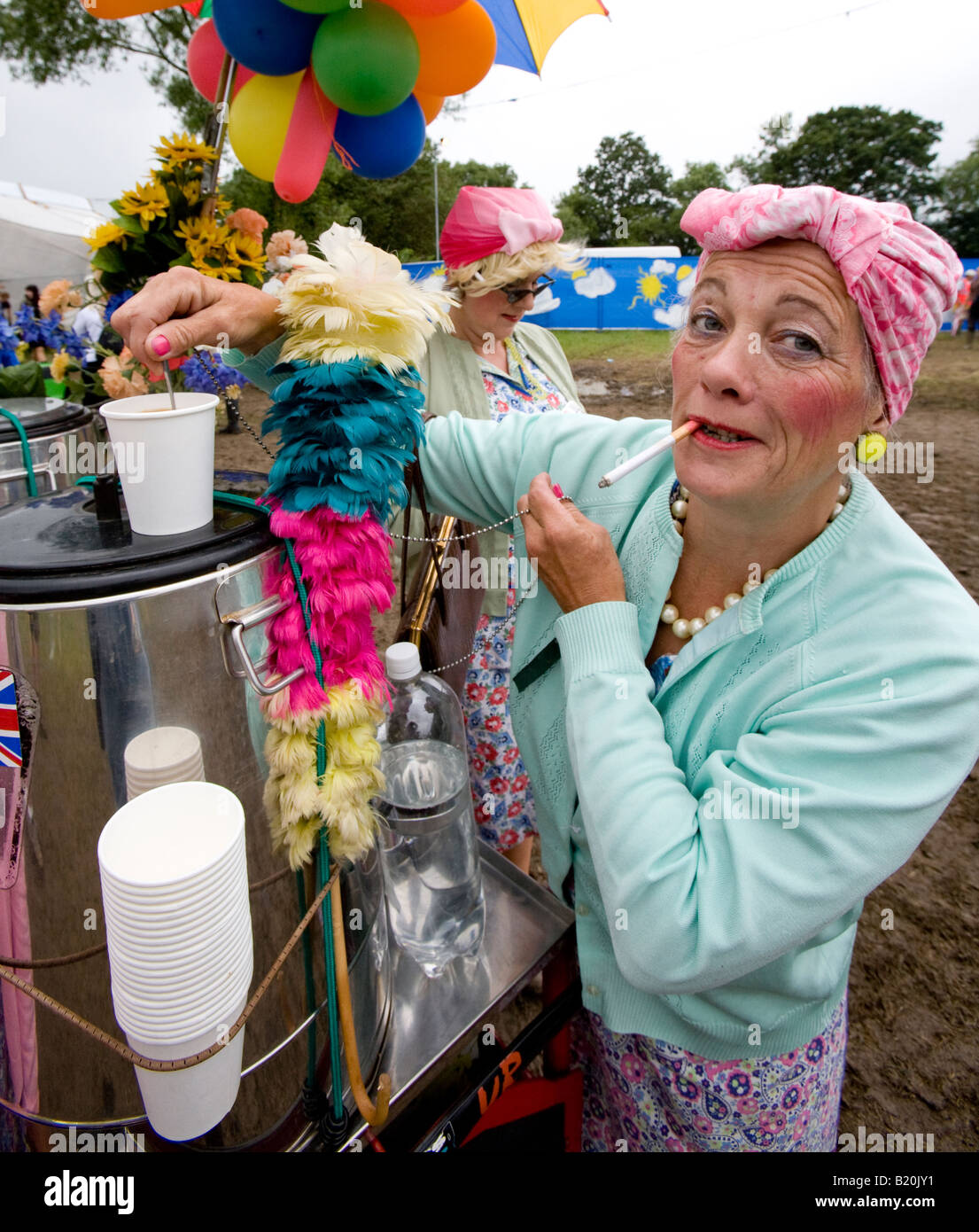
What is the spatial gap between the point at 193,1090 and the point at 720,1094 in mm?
819

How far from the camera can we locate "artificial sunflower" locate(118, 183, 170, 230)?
5.22 ft

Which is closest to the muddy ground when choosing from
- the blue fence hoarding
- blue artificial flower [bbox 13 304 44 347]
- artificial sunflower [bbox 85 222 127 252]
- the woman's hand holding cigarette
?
the woman's hand holding cigarette

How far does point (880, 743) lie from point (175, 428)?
0.89 m

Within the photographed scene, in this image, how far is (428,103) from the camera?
2.43m

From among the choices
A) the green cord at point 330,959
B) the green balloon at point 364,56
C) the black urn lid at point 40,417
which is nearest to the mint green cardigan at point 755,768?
the green cord at point 330,959

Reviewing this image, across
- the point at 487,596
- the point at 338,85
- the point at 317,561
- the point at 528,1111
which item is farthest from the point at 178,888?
the point at 338,85

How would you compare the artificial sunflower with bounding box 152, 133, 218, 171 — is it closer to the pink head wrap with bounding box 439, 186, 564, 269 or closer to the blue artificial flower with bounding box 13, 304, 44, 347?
the pink head wrap with bounding box 439, 186, 564, 269

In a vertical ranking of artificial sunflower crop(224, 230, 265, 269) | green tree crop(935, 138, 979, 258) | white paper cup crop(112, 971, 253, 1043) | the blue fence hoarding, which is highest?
green tree crop(935, 138, 979, 258)

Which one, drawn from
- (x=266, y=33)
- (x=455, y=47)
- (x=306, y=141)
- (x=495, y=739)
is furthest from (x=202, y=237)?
(x=495, y=739)

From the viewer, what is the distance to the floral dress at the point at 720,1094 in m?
1.13

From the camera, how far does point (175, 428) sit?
80 cm

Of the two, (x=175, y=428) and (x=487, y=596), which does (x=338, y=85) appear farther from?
(x=175, y=428)

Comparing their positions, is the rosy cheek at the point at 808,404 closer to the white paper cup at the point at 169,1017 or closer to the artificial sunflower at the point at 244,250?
the white paper cup at the point at 169,1017

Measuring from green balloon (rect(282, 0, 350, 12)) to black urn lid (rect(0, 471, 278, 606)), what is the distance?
1.52 metres
